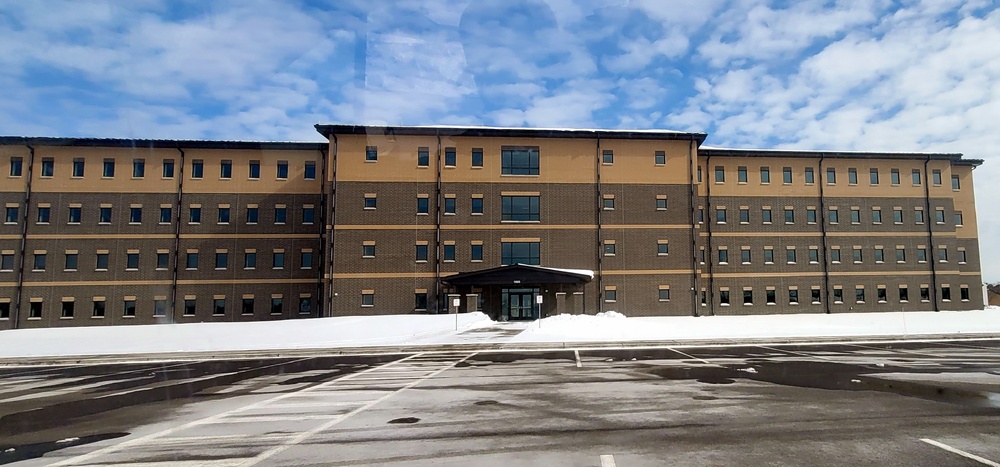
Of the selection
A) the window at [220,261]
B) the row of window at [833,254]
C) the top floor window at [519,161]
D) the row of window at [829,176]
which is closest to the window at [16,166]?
the window at [220,261]

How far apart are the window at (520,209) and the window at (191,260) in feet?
73.5

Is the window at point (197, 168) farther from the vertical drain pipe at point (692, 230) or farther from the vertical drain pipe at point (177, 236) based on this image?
the vertical drain pipe at point (692, 230)

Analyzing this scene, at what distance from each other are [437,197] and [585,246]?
10800 millimetres

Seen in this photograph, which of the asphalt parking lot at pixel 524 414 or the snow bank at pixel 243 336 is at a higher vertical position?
the asphalt parking lot at pixel 524 414

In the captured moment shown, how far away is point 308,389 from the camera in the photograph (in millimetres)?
12094

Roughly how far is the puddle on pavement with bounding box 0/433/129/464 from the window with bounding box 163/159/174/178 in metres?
36.5

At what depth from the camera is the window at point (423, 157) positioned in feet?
124

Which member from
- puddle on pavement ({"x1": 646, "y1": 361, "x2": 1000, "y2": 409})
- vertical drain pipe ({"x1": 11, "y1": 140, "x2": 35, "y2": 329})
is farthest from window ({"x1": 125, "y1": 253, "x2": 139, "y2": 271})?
puddle on pavement ({"x1": 646, "y1": 361, "x2": 1000, "y2": 409})

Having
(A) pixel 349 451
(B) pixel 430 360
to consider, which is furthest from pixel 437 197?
(A) pixel 349 451

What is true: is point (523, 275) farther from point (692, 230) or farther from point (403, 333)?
point (692, 230)

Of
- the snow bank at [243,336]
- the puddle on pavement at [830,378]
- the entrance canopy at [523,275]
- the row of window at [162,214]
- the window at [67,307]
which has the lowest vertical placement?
the snow bank at [243,336]

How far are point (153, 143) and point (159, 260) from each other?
8.42m

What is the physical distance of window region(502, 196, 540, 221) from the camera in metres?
37.7

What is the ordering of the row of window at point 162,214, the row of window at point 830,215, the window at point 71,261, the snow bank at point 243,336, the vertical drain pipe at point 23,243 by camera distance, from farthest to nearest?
the row of window at point 830,215 → the row of window at point 162,214 → the window at point 71,261 → the vertical drain pipe at point 23,243 → the snow bank at point 243,336
